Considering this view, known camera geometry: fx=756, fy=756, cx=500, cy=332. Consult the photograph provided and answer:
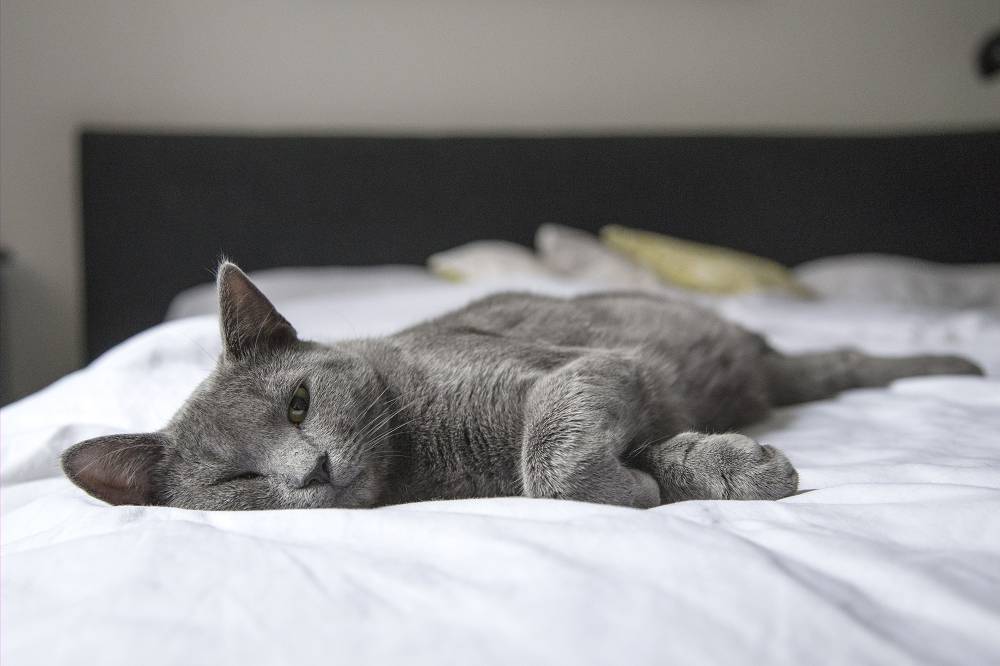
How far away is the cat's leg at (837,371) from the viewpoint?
1.53 metres

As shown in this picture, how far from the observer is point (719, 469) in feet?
2.96

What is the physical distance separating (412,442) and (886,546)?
0.58m

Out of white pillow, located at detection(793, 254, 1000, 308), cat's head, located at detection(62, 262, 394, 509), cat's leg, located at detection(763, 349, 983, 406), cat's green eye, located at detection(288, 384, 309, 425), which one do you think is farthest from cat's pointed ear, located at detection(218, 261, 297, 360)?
white pillow, located at detection(793, 254, 1000, 308)

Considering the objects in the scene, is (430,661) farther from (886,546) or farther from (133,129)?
(133,129)

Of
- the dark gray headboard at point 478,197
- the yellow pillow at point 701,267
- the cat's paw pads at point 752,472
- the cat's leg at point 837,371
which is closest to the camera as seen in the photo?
the cat's paw pads at point 752,472

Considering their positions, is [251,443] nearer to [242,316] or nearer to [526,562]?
[242,316]

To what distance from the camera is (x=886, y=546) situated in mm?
686

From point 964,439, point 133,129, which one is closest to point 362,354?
point 964,439

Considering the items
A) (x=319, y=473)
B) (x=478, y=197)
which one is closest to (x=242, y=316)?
(x=319, y=473)

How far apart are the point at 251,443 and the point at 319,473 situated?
9 centimetres

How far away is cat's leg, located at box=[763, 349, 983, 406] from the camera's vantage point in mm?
1530

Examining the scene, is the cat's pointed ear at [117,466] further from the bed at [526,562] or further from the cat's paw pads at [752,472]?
the cat's paw pads at [752,472]

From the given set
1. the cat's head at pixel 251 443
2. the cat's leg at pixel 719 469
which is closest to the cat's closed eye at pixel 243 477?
the cat's head at pixel 251 443

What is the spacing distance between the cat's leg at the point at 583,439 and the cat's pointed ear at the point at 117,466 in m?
0.46
